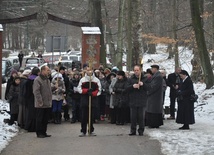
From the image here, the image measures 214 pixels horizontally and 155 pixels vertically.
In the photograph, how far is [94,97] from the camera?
41.6 feet

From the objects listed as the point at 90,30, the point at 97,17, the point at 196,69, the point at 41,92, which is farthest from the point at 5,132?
the point at 196,69

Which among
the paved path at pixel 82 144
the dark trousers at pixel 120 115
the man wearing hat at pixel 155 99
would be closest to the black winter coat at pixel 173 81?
the dark trousers at pixel 120 115

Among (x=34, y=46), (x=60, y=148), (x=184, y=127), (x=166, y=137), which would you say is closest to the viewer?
(x=60, y=148)

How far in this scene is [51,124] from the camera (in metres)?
15.5

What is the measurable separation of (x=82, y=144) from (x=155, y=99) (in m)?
3.68

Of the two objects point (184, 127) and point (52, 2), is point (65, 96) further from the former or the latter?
point (52, 2)

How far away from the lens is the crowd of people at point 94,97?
12.4 meters

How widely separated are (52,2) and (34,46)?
38414mm

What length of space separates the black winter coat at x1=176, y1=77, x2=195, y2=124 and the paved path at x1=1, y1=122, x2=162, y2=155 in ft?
5.73

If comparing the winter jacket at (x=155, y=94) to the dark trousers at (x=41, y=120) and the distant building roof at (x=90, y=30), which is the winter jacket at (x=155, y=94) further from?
the distant building roof at (x=90, y=30)

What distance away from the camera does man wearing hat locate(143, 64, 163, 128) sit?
14039 millimetres

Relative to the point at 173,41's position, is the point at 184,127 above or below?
below

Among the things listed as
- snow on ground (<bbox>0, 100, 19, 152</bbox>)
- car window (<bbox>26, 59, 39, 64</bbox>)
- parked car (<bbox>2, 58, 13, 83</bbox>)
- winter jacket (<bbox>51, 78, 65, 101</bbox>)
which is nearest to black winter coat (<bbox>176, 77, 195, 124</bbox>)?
winter jacket (<bbox>51, 78, 65, 101</bbox>)

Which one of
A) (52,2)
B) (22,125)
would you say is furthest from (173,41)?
(52,2)
